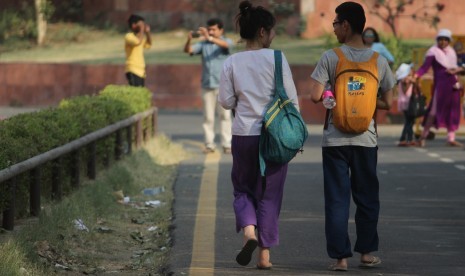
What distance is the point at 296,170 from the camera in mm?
16844

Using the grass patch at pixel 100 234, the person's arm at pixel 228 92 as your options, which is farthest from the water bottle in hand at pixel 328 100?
the grass patch at pixel 100 234

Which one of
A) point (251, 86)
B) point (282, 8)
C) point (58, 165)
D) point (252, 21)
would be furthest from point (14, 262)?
point (282, 8)

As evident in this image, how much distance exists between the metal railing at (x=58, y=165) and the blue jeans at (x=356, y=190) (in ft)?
6.71

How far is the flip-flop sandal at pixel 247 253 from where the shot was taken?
9.02 m

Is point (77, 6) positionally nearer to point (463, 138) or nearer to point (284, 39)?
point (284, 39)

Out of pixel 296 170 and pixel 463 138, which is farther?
pixel 463 138

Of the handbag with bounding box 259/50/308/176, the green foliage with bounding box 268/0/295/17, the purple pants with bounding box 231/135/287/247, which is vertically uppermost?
the handbag with bounding box 259/50/308/176

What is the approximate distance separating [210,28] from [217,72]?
620 mm

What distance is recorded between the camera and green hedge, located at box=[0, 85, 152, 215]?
10.3 meters

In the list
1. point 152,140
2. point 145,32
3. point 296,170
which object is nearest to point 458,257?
point 296,170

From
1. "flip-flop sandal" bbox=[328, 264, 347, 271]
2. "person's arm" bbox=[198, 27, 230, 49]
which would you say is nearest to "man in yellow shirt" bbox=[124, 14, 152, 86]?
"person's arm" bbox=[198, 27, 230, 49]

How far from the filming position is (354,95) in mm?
9320

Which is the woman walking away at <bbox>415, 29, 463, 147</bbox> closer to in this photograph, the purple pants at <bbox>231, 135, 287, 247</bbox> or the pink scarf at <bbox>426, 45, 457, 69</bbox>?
the pink scarf at <bbox>426, 45, 457, 69</bbox>

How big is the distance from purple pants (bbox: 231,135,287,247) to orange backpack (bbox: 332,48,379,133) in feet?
1.63
